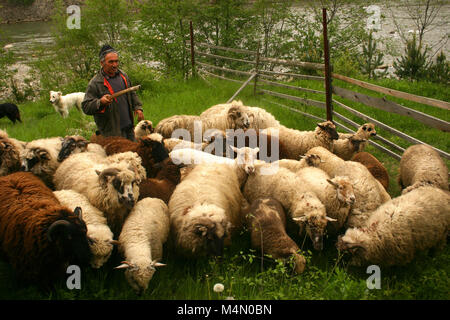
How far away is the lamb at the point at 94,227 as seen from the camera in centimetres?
334

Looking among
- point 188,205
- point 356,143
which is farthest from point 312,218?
point 356,143

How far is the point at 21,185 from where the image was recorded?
376 cm

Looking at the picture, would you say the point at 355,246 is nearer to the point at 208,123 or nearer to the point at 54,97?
the point at 208,123

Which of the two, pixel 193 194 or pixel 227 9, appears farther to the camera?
pixel 227 9

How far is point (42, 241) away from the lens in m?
3.08

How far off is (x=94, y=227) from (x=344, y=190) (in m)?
3.11

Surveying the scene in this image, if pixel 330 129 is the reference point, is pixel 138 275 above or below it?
below

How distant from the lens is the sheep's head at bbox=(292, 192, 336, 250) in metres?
3.99

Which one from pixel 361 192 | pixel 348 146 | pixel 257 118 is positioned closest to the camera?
pixel 361 192

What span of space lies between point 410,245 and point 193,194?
2640 millimetres

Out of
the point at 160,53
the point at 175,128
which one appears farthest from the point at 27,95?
the point at 175,128

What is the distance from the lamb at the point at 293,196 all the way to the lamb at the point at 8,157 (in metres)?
3.40

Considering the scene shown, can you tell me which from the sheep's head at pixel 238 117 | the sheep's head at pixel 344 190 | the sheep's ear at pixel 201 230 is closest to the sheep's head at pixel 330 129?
the sheep's head at pixel 238 117

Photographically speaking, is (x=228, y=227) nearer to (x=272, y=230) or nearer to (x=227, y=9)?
(x=272, y=230)
